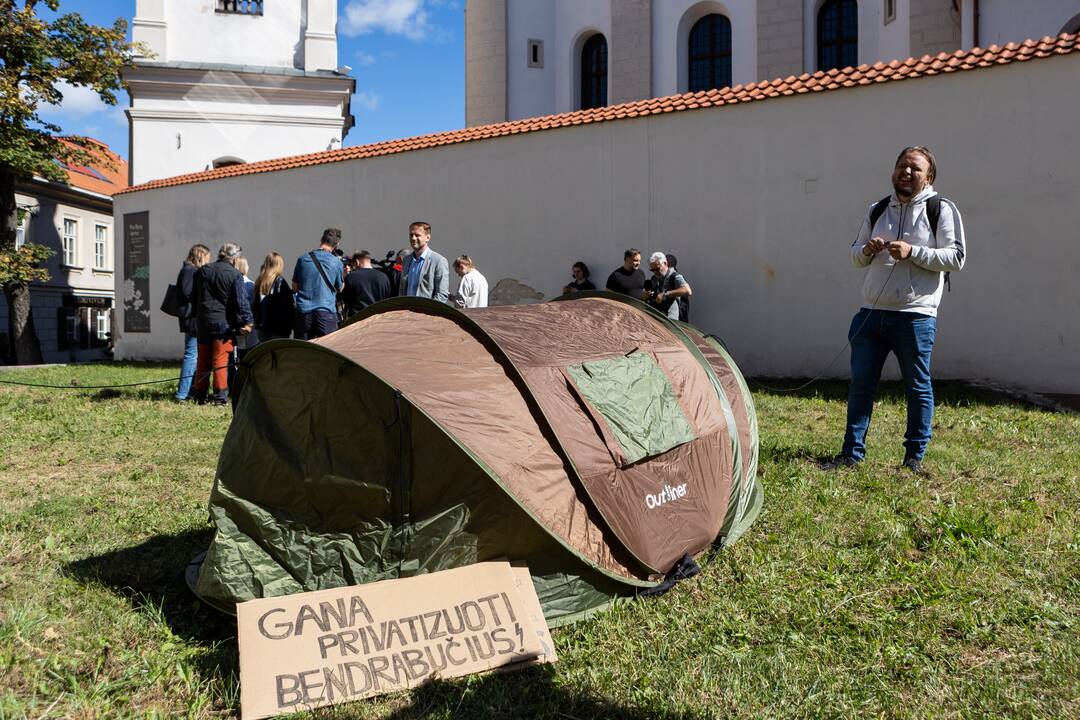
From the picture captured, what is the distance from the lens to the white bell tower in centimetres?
2095

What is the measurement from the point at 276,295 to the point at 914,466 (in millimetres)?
5839

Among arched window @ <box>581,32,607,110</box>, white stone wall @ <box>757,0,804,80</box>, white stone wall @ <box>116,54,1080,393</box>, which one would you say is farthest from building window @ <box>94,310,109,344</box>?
white stone wall @ <box>757,0,804,80</box>

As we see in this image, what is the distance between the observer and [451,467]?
3.00 m

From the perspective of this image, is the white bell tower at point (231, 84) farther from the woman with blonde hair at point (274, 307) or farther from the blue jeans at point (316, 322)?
the blue jeans at point (316, 322)

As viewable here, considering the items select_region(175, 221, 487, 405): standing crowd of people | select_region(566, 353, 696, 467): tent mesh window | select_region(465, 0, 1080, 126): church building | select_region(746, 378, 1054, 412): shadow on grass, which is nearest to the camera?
select_region(566, 353, 696, 467): tent mesh window

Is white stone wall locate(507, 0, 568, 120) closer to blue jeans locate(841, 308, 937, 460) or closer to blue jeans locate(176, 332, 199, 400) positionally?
blue jeans locate(176, 332, 199, 400)

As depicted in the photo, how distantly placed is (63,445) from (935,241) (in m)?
6.33

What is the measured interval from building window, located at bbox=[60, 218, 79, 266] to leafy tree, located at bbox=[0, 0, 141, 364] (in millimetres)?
7736

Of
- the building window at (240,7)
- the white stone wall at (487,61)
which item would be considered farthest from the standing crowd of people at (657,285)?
the building window at (240,7)

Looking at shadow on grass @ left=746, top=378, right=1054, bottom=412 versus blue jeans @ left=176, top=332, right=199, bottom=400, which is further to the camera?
blue jeans @ left=176, top=332, right=199, bottom=400

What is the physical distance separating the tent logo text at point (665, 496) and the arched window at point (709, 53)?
58.4 feet

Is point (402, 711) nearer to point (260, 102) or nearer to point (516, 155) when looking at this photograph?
point (516, 155)

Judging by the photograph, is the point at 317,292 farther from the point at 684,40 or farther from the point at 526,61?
the point at 526,61

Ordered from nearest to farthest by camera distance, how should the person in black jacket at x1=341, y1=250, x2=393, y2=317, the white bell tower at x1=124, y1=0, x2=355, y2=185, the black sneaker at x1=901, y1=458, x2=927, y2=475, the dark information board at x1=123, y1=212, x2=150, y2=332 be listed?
1. the black sneaker at x1=901, y1=458, x2=927, y2=475
2. the person in black jacket at x1=341, y1=250, x2=393, y2=317
3. the dark information board at x1=123, y1=212, x2=150, y2=332
4. the white bell tower at x1=124, y1=0, x2=355, y2=185
